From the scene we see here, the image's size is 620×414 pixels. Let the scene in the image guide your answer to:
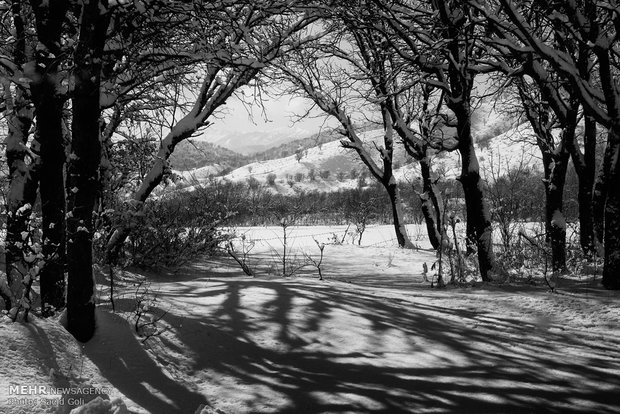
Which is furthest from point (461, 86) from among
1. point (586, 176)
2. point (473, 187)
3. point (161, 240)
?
point (161, 240)

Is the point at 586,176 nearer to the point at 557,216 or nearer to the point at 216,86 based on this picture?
the point at 557,216

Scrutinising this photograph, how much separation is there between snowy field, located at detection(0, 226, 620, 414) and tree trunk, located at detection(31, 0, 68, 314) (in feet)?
1.65

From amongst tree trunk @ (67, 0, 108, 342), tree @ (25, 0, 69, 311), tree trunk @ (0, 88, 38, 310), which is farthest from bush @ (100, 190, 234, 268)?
tree trunk @ (67, 0, 108, 342)

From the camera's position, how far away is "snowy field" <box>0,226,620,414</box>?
2381mm

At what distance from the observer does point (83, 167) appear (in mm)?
2914

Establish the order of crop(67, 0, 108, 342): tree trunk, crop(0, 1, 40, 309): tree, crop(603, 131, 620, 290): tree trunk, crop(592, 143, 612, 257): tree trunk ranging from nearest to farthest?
1. crop(67, 0, 108, 342): tree trunk
2. crop(0, 1, 40, 309): tree
3. crop(603, 131, 620, 290): tree trunk
4. crop(592, 143, 612, 257): tree trunk

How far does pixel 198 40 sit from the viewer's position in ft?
16.3

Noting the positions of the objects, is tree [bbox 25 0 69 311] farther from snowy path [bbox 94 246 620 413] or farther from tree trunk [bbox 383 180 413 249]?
tree trunk [bbox 383 180 413 249]

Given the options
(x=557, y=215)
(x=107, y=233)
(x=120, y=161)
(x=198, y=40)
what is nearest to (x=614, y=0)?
(x=557, y=215)

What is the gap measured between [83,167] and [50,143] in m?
0.99

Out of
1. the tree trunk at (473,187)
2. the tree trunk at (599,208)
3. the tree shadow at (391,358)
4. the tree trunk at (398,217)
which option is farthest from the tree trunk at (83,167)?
the tree trunk at (398,217)

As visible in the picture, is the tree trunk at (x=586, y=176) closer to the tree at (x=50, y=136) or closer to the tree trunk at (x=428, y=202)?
the tree trunk at (x=428, y=202)

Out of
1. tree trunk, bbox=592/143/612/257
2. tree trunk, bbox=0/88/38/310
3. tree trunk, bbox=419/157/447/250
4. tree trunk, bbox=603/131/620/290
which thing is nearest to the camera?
tree trunk, bbox=0/88/38/310

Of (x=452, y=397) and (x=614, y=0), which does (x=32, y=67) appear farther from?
(x=614, y=0)
